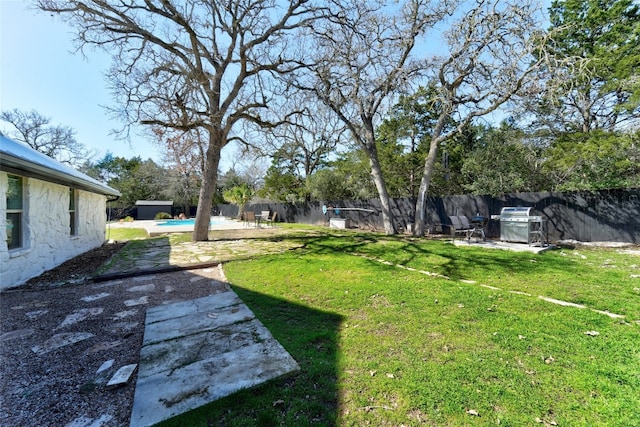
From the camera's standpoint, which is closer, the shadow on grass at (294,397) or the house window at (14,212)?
the shadow on grass at (294,397)

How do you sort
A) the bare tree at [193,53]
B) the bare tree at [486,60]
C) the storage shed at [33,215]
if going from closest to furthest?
1. the storage shed at [33,215]
2. the bare tree at [193,53]
3. the bare tree at [486,60]

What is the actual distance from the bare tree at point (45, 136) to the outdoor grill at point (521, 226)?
32.6 m

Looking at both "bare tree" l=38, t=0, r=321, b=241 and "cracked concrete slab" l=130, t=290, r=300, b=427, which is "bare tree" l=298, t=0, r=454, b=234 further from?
"cracked concrete slab" l=130, t=290, r=300, b=427

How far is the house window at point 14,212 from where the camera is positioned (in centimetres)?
444

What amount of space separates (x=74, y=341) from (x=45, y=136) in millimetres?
32333

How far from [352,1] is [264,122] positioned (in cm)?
494

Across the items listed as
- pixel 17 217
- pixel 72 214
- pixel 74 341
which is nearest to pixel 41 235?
pixel 17 217

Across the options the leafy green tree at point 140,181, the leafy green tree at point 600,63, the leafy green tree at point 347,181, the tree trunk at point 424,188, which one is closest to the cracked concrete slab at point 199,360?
the tree trunk at point 424,188

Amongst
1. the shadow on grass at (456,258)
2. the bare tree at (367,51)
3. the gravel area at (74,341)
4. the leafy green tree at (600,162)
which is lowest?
the gravel area at (74,341)

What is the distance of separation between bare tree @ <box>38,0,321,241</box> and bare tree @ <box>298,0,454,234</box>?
991 millimetres

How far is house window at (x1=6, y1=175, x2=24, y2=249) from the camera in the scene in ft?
14.6

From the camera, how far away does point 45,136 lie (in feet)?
81.0

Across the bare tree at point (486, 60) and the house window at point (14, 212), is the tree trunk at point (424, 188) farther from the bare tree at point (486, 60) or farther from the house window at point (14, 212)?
the house window at point (14, 212)

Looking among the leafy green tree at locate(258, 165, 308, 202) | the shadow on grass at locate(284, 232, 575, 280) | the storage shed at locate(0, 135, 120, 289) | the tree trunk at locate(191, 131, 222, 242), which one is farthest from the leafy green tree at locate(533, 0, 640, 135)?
the leafy green tree at locate(258, 165, 308, 202)
